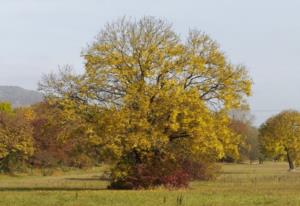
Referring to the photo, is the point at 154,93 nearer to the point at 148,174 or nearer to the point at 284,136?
the point at 148,174

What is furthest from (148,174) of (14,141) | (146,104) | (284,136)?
(284,136)

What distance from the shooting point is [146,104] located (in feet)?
115

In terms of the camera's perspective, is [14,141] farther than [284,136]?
No

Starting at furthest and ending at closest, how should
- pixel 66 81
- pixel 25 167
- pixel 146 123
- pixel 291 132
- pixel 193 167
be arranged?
pixel 291 132 < pixel 25 167 < pixel 193 167 < pixel 66 81 < pixel 146 123

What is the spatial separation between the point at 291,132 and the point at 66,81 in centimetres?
6300

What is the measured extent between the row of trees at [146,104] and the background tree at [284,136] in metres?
56.8

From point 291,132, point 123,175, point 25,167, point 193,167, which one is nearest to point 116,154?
point 123,175

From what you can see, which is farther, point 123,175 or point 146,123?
point 123,175

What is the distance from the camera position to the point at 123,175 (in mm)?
38312

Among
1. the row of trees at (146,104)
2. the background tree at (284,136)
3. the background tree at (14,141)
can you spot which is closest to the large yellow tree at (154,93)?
the row of trees at (146,104)

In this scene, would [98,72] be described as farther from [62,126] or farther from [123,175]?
[123,175]

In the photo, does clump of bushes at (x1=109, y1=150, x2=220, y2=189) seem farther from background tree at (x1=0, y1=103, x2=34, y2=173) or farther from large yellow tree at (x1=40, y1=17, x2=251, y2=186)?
background tree at (x1=0, y1=103, x2=34, y2=173)

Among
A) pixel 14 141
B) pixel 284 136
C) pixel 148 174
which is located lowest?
pixel 148 174

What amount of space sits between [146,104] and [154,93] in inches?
47.1
